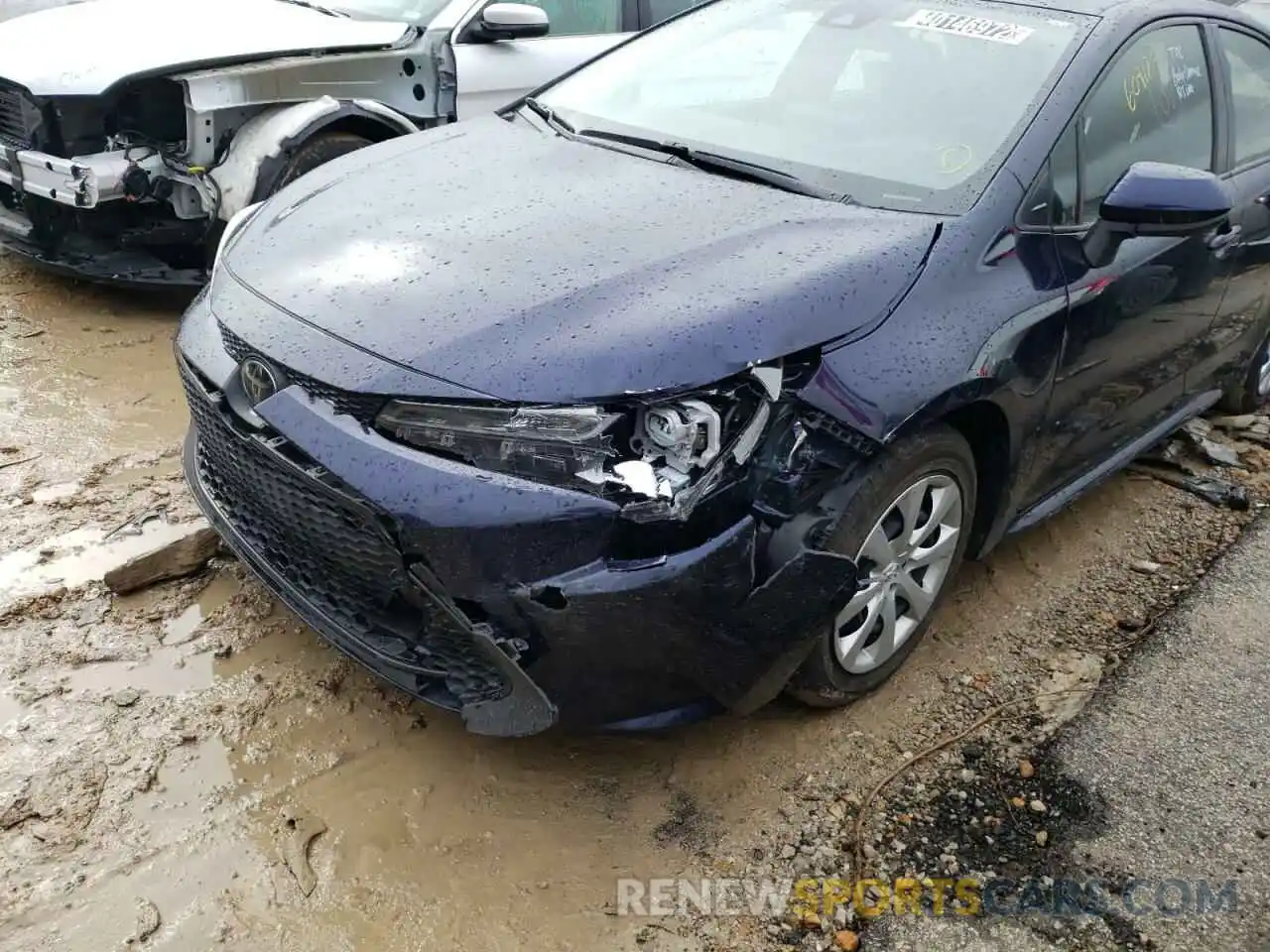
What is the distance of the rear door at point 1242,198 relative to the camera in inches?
138

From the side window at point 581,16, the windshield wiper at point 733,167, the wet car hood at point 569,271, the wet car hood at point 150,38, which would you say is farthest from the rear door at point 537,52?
the wet car hood at point 569,271

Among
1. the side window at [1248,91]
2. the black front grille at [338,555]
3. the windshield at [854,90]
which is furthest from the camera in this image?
the side window at [1248,91]

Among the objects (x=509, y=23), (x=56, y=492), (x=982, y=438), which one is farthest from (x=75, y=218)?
(x=982, y=438)

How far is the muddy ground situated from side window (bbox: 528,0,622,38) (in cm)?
340

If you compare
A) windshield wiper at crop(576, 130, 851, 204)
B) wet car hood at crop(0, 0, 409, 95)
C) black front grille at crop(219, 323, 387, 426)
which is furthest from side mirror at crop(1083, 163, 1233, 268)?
wet car hood at crop(0, 0, 409, 95)

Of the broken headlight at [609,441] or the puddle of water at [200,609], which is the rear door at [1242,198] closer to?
the broken headlight at [609,441]

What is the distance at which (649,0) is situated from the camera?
5.76 metres

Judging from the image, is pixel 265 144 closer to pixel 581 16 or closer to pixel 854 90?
pixel 581 16

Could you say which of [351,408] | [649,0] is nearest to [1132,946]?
[351,408]

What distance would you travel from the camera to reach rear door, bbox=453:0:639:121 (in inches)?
204

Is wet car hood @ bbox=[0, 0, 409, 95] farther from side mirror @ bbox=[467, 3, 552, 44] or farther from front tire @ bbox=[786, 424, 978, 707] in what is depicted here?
front tire @ bbox=[786, 424, 978, 707]

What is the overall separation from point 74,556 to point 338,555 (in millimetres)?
1371

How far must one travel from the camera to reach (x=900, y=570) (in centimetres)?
269

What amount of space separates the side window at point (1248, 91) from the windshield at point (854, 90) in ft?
3.01
